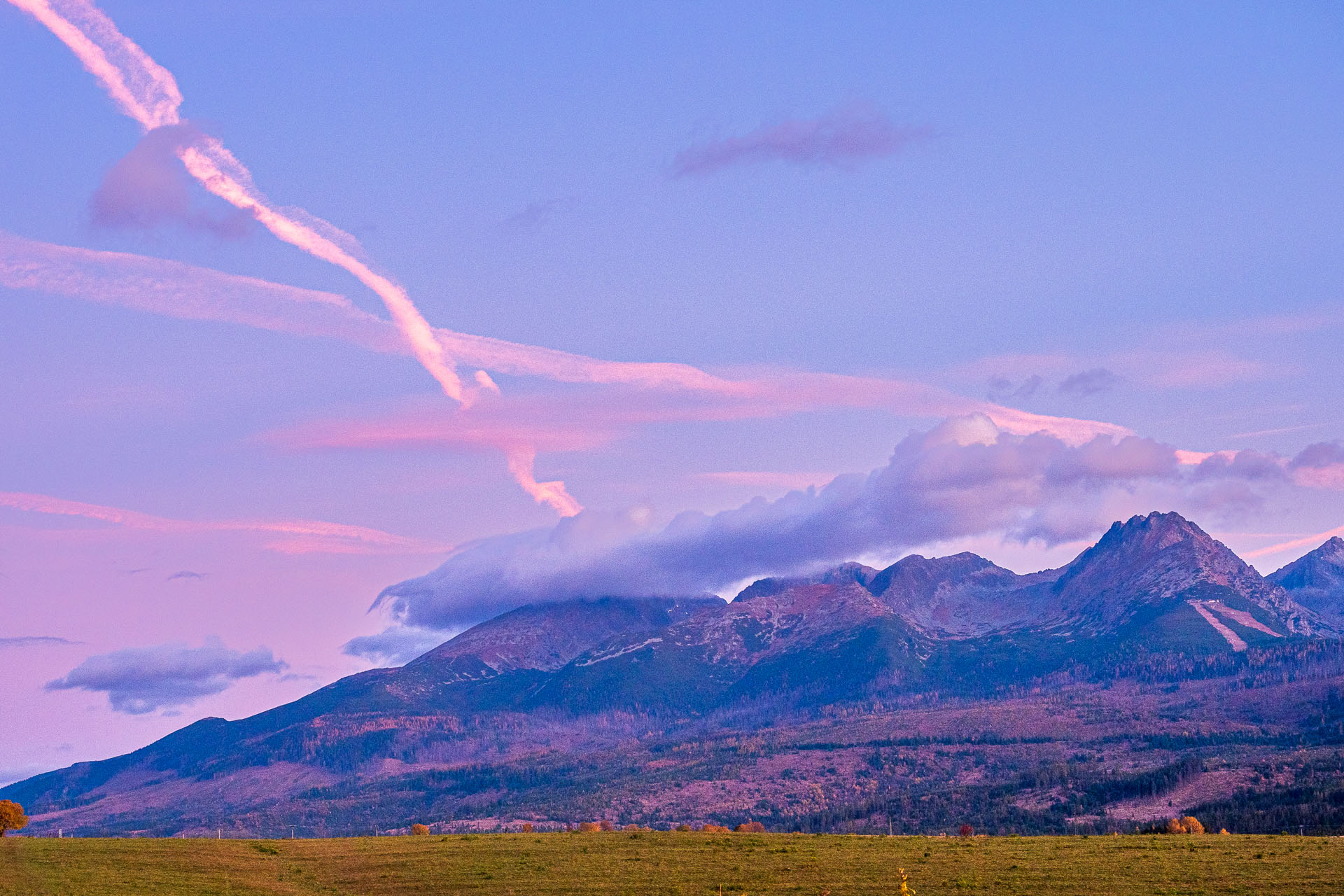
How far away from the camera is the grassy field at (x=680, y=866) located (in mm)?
95000

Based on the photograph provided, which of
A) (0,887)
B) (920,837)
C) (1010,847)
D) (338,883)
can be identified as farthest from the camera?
(920,837)

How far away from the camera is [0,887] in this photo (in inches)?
3627

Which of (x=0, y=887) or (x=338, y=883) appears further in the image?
(x=338, y=883)

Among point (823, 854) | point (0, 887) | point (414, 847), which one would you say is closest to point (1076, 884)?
point (823, 854)

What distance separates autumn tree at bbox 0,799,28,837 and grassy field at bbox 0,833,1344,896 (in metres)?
6.93

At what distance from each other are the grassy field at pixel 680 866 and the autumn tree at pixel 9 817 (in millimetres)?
6931

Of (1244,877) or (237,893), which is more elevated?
(237,893)

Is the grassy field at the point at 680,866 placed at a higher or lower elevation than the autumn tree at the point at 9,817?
lower

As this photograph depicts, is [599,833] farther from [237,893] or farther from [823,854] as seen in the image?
[237,893]

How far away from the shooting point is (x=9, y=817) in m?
122

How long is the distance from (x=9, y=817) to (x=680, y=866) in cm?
6188

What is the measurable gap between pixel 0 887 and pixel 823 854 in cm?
5759

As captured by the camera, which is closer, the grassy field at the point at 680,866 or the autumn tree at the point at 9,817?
the grassy field at the point at 680,866

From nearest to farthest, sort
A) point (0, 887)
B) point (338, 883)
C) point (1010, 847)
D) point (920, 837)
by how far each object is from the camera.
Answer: point (0, 887) → point (338, 883) → point (1010, 847) → point (920, 837)
